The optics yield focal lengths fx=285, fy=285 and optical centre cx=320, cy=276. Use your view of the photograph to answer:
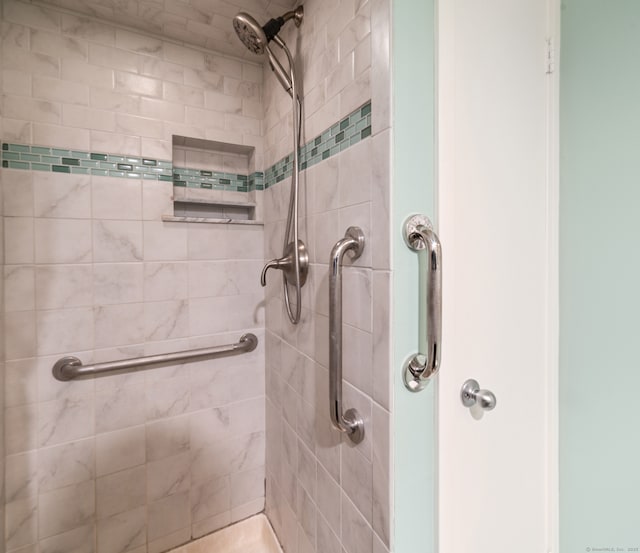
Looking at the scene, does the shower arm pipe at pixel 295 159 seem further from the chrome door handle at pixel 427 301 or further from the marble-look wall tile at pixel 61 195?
the marble-look wall tile at pixel 61 195

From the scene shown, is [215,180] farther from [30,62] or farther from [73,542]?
[73,542]

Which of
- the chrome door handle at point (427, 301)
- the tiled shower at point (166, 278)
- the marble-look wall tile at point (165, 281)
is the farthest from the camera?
the marble-look wall tile at point (165, 281)

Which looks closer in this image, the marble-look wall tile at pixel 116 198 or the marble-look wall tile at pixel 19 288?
the marble-look wall tile at pixel 19 288

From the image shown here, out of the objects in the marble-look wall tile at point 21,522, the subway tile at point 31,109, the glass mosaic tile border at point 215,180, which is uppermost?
the subway tile at point 31,109

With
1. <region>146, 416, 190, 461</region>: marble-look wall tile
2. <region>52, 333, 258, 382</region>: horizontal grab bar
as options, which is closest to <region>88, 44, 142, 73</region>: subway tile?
<region>52, 333, 258, 382</region>: horizontal grab bar

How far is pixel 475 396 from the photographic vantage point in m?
0.71

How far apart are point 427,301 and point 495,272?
0.30 meters

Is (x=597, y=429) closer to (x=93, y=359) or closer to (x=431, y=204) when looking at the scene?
(x=431, y=204)

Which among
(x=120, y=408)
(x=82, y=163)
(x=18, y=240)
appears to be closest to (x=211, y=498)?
(x=120, y=408)

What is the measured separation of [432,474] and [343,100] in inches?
38.2

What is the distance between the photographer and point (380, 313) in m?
0.64

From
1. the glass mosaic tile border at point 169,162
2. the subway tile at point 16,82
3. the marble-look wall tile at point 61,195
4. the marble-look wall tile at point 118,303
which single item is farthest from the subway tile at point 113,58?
the marble-look wall tile at point 61,195

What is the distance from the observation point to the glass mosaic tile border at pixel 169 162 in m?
0.76

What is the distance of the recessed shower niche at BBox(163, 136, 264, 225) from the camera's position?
1.33 m
